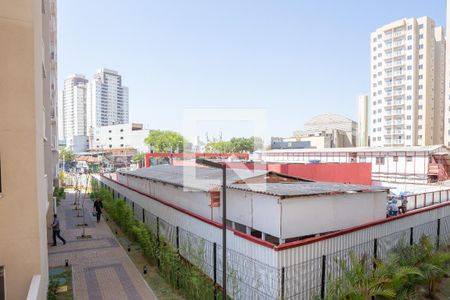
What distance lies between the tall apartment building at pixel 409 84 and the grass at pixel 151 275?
69706mm

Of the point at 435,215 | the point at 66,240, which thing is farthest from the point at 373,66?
the point at 66,240

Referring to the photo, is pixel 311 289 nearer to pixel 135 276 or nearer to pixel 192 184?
pixel 135 276

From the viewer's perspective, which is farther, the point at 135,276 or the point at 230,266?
the point at 135,276

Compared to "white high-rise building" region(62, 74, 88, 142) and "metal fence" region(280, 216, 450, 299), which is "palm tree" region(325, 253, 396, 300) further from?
"white high-rise building" region(62, 74, 88, 142)

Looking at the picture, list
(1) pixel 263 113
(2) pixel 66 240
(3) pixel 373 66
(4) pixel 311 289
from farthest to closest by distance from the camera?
(3) pixel 373 66, (2) pixel 66 240, (1) pixel 263 113, (4) pixel 311 289

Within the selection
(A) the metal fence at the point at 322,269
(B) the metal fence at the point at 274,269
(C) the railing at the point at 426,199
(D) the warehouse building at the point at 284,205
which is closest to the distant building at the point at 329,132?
(C) the railing at the point at 426,199

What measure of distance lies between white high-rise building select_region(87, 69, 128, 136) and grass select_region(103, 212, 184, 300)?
15121 centimetres

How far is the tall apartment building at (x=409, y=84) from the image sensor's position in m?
69.0

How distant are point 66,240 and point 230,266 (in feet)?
39.6

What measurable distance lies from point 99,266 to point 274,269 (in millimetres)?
8488

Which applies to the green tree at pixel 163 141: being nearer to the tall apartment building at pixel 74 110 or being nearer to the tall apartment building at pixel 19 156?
the tall apartment building at pixel 19 156

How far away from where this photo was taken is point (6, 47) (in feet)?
25.6

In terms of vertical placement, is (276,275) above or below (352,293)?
above

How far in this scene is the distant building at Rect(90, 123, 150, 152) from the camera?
3974 inches
